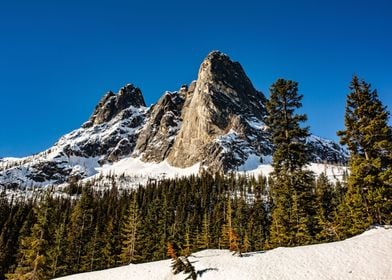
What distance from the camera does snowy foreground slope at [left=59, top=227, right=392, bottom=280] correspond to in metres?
14.5

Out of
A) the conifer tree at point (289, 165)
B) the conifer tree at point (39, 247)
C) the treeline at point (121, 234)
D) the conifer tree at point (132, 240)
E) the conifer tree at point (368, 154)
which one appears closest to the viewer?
the conifer tree at point (368, 154)

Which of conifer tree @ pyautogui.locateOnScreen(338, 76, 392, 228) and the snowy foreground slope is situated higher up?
conifer tree @ pyautogui.locateOnScreen(338, 76, 392, 228)

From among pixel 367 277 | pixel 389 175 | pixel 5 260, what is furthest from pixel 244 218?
pixel 367 277

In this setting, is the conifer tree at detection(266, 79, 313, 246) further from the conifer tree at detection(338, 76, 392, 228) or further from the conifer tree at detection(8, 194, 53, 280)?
the conifer tree at detection(8, 194, 53, 280)

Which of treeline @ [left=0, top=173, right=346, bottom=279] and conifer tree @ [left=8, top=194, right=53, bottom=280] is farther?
treeline @ [left=0, top=173, right=346, bottom=279]

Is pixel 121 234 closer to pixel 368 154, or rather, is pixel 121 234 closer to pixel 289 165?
pixel 289 165

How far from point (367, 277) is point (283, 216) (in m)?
13.9

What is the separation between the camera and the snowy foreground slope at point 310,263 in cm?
1448

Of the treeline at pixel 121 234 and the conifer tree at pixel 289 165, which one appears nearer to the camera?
the conifer tree at pixel 289 165

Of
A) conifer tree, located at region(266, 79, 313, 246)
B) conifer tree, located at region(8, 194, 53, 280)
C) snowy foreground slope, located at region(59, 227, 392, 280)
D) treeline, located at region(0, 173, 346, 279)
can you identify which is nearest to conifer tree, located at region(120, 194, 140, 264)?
treeline, located at region(0, 173, 346, 279)

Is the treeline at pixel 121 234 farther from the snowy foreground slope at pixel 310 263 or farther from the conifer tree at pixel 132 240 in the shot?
the snowy foreground slope at pixel 310 263

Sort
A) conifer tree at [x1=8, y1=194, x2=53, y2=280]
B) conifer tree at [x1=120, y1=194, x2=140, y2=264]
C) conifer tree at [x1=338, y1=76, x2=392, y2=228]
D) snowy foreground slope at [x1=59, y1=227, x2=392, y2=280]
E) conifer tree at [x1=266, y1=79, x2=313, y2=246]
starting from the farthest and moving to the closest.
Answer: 1. conifer tree at [x1=120, y1=194, x2=140, y2=264]
2. conifer tree at [x1=8, y1=194, x2=53, y2=280]
3. conifer tree at [x1=266, y1=79, x2=313, y2=246]
4. conifer tree at [x1=338, y1=76, x2=392, y2=228]
5. snowy foreground slope at [x1=59, y1=227, x2=392, y2=280]

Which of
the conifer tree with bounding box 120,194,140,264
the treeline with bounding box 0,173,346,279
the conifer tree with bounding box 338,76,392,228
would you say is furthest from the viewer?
the conifer tree with bounding box 120,194,140,264

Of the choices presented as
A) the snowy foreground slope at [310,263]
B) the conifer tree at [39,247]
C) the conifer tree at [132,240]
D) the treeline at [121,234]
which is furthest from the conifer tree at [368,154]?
the conifer tree at [132,240]
